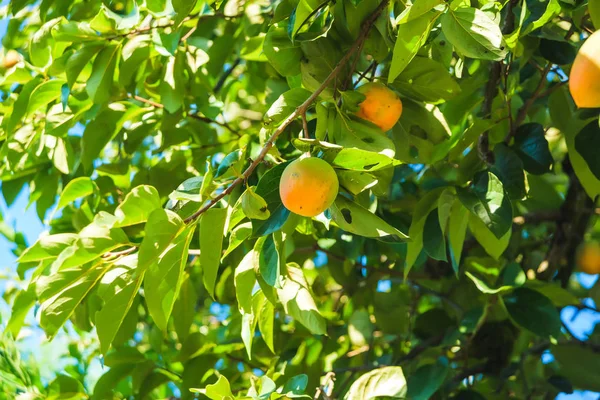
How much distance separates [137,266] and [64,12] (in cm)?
92

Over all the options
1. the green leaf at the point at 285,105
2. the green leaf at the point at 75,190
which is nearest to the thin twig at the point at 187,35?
the green leaf at the point at 75,190

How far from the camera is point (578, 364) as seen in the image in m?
1.84

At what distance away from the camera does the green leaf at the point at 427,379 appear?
1446 mm

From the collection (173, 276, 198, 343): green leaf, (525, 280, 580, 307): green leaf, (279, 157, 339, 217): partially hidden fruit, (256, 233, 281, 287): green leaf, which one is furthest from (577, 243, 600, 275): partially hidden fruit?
(279, 157, 339, 217): partially hidden fruit

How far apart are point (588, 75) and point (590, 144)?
18.2 inches

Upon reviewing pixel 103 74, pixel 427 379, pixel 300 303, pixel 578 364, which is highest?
pixel 103 74

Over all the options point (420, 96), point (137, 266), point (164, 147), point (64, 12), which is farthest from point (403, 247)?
point (64, 12)

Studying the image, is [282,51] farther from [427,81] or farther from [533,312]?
[533,312]

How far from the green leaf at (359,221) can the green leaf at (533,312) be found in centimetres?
55

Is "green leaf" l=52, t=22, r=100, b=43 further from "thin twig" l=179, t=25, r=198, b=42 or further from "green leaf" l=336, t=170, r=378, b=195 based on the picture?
"green leaf" l=336, t=170, r=378, b=195

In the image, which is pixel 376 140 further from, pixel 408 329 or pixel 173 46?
pixel 408 329

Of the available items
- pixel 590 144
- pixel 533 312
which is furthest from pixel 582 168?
pixel 533 312

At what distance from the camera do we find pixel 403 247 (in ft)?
5.18

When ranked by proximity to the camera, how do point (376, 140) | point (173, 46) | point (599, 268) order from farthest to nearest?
point (599, 268) → point (173, 46) → point (376, 140)
